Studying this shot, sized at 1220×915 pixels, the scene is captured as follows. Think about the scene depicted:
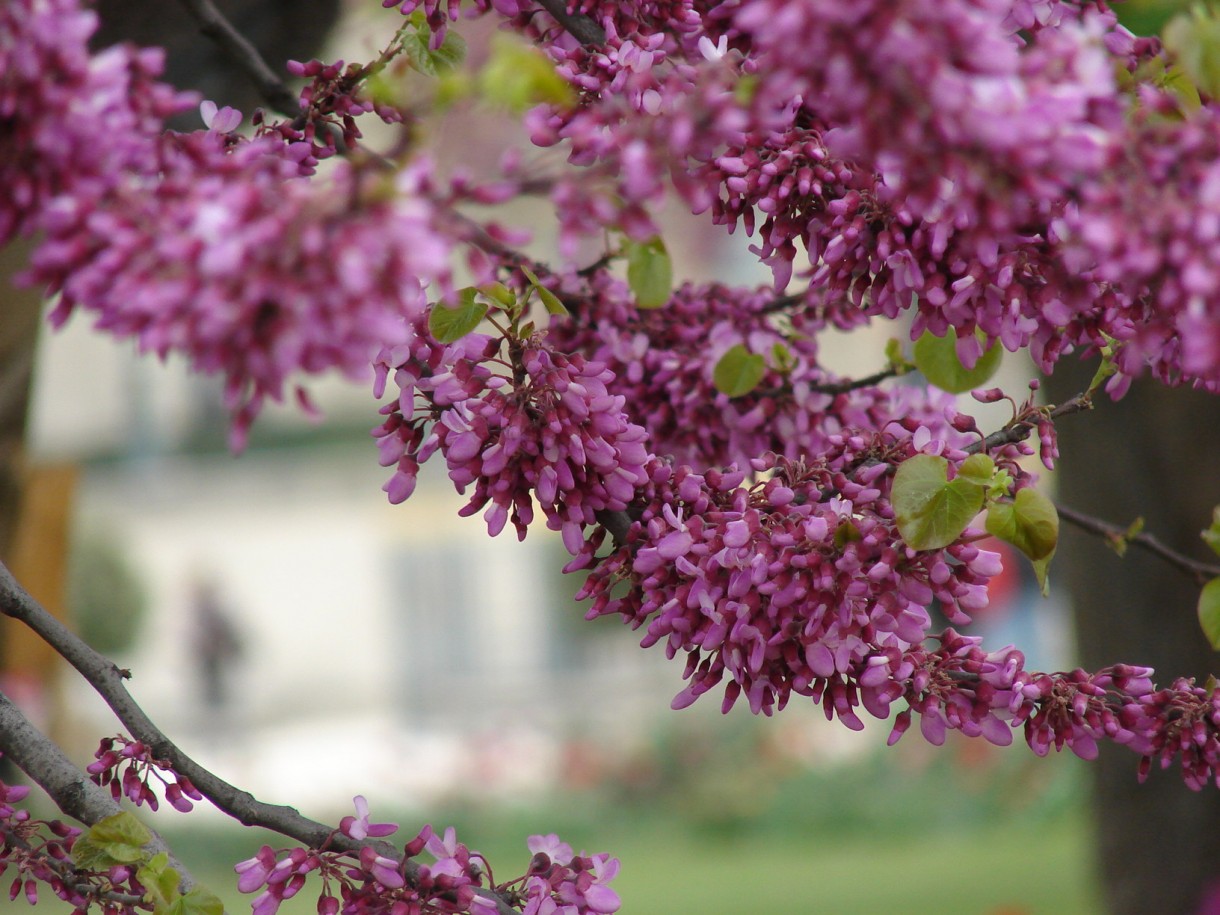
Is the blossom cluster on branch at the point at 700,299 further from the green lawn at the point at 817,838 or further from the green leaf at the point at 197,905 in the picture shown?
the green lawn at the point at 817,838

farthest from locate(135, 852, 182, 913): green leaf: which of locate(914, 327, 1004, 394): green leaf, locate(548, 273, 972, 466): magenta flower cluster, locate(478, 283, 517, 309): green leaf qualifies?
locate(914, 327, 1004, 394): green leaf

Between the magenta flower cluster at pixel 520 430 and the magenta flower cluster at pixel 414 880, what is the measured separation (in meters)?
0.23

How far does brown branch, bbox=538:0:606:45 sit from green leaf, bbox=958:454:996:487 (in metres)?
0.41

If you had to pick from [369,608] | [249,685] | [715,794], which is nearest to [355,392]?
[369,608]

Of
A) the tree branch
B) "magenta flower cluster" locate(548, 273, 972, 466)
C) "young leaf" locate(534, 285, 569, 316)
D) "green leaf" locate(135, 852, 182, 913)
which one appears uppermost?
"magenta flower cluster" locate(548, 273, 972, 466)

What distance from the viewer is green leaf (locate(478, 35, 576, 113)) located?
21.0 inches

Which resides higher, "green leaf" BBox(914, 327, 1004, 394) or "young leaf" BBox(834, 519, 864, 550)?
"green leaf" BBox(914, 327, 1004, 394)

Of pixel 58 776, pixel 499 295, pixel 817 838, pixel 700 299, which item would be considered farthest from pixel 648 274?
pixel 817 838

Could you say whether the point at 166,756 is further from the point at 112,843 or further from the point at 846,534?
the point at 846,534

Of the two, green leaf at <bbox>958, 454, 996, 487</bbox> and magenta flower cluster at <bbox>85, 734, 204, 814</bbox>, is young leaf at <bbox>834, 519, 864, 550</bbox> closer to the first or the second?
green leaf at <bbox>958, 454, 996, 487</bbox>

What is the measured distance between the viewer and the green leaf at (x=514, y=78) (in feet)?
1.75

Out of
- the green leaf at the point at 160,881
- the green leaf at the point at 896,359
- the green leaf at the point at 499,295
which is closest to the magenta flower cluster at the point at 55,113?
the green leaf at the point at 499,295

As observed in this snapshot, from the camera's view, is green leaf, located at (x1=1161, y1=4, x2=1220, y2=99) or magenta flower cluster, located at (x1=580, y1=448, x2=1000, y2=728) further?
magenta flower cluster, located at (x1=580, y1=448, x2=1000, y2=728)

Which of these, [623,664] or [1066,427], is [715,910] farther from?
[623,664]
